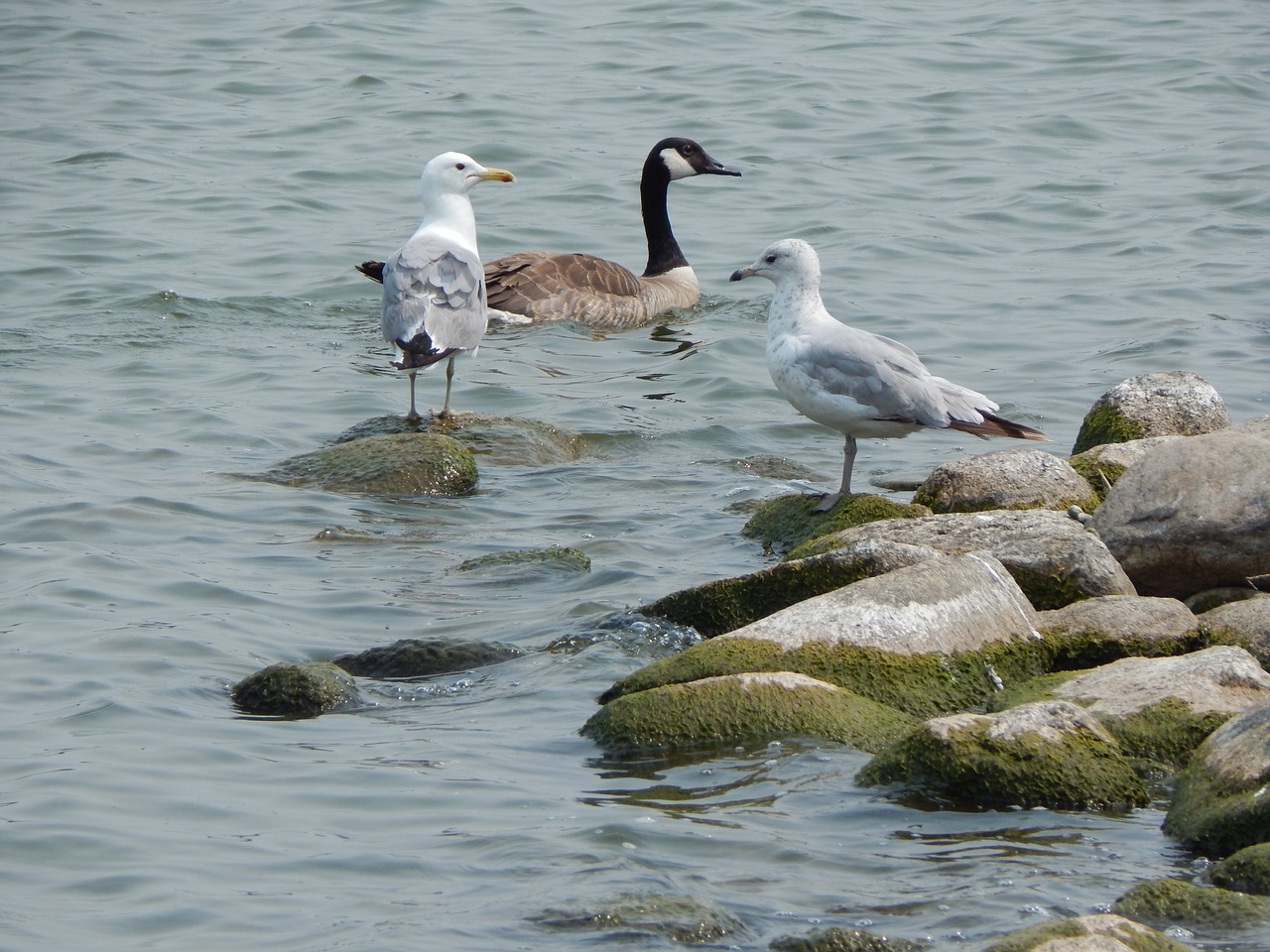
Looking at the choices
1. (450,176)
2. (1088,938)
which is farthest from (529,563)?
(450,176)

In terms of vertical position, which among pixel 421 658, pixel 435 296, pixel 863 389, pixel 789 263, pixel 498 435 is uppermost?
pixel 789 263

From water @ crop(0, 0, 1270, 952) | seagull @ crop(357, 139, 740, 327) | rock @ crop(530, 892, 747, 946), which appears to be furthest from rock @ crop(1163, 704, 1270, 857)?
seagull @ crop(357, 139, 740, 327)

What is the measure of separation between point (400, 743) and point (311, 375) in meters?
5.98

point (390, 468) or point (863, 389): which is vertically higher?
point (863, 389)

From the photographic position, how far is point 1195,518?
21.2 feet

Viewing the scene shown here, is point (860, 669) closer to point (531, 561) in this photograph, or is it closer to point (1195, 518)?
point (1195, 518)

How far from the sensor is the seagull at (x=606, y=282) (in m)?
13.0

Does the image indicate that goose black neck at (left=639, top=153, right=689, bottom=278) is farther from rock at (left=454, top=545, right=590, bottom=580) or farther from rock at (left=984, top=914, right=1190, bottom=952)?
rock at (left=984, top=914, right=1190, bottom=952)

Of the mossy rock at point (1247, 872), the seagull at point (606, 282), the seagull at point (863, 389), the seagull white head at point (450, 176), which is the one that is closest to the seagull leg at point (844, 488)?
the seagull at point (863, 389)

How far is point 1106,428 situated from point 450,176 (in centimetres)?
445

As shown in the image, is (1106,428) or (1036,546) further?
(1106,428)

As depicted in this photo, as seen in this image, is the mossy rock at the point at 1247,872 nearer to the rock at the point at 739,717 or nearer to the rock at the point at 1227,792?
the rock at the point at 1227,792

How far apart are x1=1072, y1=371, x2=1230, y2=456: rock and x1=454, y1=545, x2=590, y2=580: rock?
281 centimetres

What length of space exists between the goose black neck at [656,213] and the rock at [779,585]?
8191 mm
